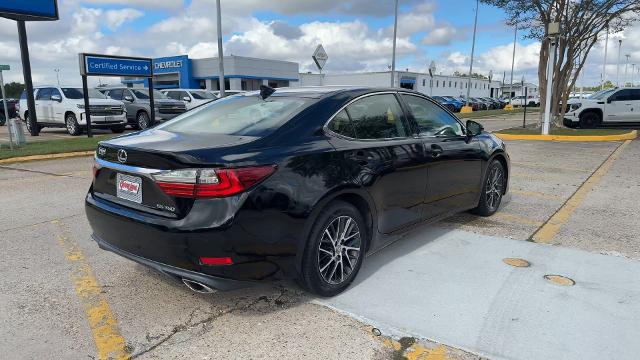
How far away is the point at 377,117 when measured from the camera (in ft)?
13.0

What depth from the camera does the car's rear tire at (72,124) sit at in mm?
16672

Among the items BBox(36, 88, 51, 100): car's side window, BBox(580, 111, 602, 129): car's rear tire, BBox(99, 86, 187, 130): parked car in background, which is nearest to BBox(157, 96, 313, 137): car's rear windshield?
BBox(99, 86, 187, 130): parked car in background

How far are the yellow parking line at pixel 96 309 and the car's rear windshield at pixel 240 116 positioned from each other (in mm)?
1380

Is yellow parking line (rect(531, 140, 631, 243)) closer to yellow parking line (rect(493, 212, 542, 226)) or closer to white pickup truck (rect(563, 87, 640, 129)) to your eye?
yellow parking line (rect(493, 212, 542, 226))

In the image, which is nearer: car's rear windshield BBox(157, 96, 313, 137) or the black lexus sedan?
the black lexus sedan

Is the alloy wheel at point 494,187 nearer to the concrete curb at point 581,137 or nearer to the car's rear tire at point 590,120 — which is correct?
the concrete curb at point 581,137

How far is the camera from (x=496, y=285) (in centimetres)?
364

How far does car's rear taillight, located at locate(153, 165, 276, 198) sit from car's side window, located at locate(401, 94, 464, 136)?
2.02 m

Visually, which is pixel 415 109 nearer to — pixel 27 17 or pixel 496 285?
pixel 496 285

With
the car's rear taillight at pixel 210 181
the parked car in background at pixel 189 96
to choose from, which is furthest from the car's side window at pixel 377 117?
the parked car in background at pixel 189 96

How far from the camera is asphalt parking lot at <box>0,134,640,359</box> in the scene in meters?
2.84

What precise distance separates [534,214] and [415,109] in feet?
7.98

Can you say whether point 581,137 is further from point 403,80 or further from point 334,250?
point 403,80

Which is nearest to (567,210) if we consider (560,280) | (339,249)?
(560,280)
